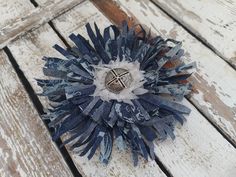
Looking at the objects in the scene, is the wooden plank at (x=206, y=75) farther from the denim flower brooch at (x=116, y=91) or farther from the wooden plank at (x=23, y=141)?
the wooden plank at (x=23, y=141)

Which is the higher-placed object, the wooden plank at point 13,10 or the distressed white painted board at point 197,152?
the wooden plank at point 13,10

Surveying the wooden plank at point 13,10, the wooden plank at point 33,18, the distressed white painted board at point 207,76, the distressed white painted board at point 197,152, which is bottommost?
the distressed white painted board at point 197,152

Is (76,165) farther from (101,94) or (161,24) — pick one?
(161,24)

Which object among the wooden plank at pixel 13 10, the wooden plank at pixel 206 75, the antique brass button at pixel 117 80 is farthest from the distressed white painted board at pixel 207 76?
the wooden plank at pixel 13 10

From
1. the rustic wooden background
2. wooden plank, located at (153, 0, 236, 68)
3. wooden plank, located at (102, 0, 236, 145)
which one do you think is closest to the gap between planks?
the rustic wooden background

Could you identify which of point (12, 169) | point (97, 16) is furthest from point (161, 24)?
point (12, 169)

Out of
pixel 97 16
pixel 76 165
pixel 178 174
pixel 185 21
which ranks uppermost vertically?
pixel 97 16
